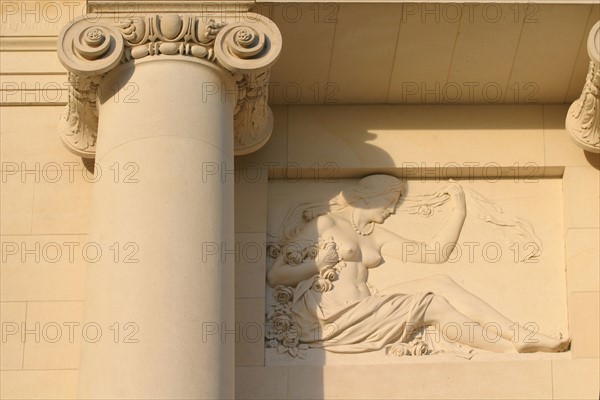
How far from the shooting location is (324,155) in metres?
13.4

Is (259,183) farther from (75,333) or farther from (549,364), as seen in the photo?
(549,364)

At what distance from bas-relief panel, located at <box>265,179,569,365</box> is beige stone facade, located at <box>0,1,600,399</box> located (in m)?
0.06

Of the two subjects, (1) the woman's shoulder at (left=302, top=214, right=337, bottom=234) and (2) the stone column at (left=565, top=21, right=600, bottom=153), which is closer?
(2) the stone column at (left=565, top=21, right=600, bottom=153)

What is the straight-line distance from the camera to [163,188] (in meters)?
11.5

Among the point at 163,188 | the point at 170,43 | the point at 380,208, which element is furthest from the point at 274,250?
the point at 170,43

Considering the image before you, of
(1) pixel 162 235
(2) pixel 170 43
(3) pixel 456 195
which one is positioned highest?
(2) pixel 170 43

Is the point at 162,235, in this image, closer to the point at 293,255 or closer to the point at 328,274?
the point at 293,255

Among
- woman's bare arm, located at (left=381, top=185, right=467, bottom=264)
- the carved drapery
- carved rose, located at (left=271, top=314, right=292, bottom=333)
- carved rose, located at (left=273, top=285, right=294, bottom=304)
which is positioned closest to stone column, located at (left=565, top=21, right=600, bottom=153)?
woman's bare arm, located at (left=381, top=185, right=467, bottom=264)

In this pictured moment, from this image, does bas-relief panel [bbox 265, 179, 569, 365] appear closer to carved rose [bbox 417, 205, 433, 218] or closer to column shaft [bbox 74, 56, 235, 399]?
carved rose [bbox 417, 205, 433, 218]

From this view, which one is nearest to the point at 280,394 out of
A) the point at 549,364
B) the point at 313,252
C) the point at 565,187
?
the point at 313,252

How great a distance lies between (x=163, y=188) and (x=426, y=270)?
267 cm

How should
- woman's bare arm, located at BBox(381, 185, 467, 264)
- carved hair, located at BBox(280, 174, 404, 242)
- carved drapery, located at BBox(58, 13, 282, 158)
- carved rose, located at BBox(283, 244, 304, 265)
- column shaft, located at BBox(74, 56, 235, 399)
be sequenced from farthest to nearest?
1. carved hair, located at BBox(280, 174, 404, 242)
2. woman's bare arm, located at BBox(381, 185, 467, 264)
3. carved rose, located at BBox(283, 244, 304, 265)
4. carved drapery, located at BBox(58, 13, 282, 158)
5. column shaft, located at BBox(74, 56, 235, 399)

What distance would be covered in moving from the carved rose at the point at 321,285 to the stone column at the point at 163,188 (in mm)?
1319

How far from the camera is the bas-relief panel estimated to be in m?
12.6
